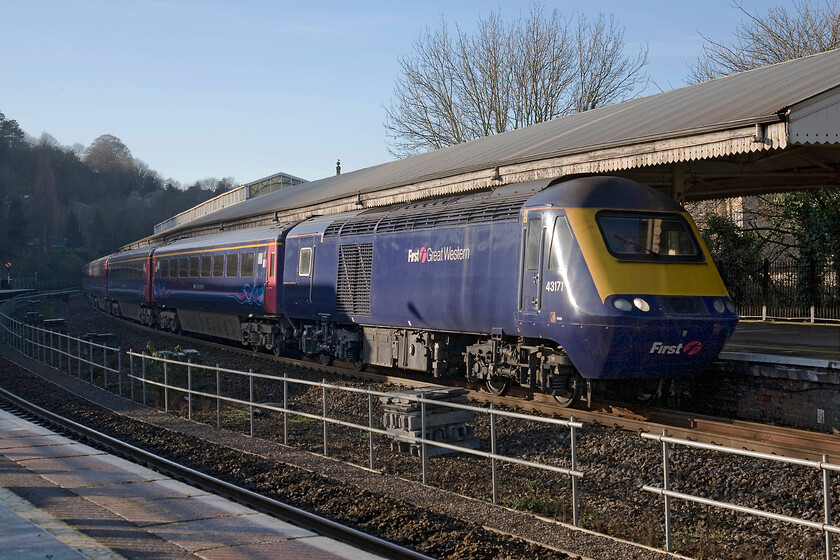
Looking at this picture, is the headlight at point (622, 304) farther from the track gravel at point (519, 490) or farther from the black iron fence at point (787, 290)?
the black iron fence at point (787, 290)

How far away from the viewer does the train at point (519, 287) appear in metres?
11.5

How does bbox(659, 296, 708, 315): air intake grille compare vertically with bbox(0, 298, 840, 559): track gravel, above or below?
above

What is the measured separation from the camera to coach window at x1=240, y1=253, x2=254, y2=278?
22859 millimetres

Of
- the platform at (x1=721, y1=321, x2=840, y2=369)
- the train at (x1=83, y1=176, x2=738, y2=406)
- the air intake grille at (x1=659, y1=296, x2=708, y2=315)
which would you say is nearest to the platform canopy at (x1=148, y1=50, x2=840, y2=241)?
the train at (x1=83, y1=176, x2=738, y2=406)

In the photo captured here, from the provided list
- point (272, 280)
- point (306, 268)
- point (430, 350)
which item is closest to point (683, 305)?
point (430, 350)

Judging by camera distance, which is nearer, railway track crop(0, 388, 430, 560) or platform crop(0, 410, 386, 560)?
platform crop(0, 410, 386, 560)

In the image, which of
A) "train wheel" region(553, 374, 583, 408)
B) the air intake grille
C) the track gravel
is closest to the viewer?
the track gravel

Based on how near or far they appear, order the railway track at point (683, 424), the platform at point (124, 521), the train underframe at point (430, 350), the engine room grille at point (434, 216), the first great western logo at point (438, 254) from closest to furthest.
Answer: the platform at point (124, 521), the railway track at point (683, 424), the train underframe at point (430, 350), the engine room grille at point (434, 216), the first great western logo at point (438, 254)

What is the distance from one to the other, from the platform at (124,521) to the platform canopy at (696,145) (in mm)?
8385

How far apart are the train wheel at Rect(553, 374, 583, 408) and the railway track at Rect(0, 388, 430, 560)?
5.49 metres

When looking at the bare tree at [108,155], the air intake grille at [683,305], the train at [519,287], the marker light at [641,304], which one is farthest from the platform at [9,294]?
the bare tree at [108,155]

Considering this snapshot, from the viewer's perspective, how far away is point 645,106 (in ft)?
63.2

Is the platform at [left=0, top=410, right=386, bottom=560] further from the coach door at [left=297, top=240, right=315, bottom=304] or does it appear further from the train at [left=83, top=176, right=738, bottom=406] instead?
the coach door at [left=297, top=240, right=315, bottom=304]

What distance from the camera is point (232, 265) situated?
24312 mm
